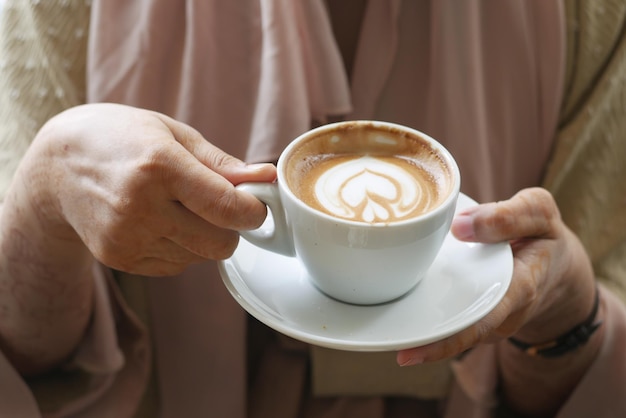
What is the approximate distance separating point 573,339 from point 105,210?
2.10 feet

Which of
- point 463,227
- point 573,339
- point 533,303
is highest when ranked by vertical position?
point 463,227

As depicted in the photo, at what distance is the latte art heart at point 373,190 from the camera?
614 millimetres

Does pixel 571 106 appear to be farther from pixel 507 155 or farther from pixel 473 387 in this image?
pixel 473 387

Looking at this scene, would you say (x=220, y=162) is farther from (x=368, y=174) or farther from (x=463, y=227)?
(x=463, y=227)

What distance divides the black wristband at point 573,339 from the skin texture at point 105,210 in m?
0.51

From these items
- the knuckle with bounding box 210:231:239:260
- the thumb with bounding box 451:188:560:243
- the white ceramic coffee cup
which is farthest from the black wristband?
the knuckle with bounding box 210:231:239:260

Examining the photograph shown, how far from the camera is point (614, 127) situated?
0.92 metres

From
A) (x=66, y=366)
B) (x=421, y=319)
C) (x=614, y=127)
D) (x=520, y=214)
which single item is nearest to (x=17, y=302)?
(x=66, y=366)

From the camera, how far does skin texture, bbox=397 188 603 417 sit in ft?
2.18

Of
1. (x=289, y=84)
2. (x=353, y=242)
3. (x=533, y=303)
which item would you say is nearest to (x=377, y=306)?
(x=353, y=242)

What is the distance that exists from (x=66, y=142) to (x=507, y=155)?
0.65 metres

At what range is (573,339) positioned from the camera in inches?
33.9

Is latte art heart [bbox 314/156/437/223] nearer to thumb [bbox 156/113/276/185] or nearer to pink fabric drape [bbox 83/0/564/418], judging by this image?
thumb [bbox 156/113/276/185]

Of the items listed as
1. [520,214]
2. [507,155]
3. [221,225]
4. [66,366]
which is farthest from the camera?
[507,155]
